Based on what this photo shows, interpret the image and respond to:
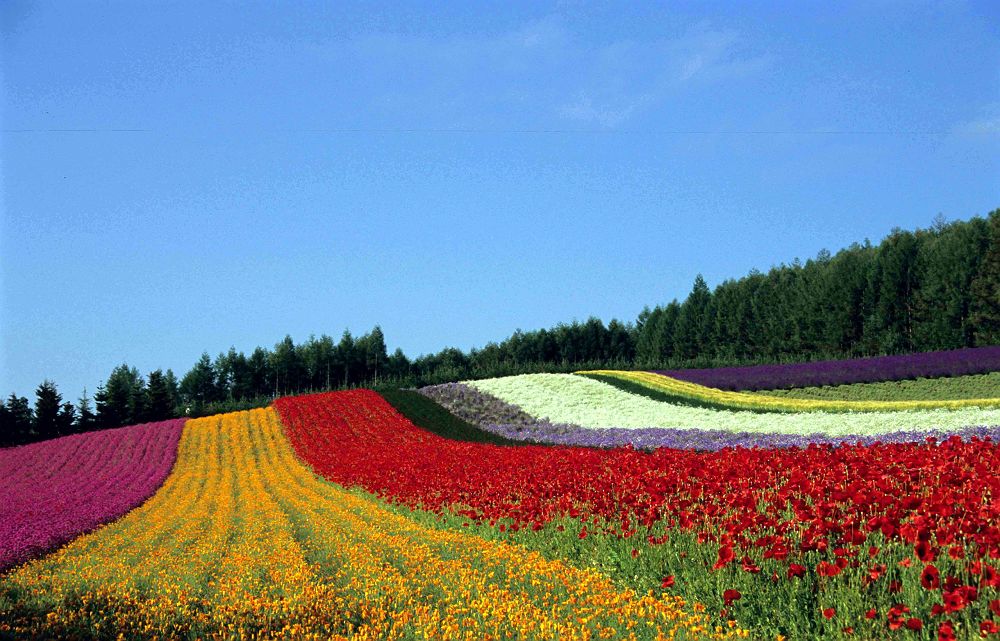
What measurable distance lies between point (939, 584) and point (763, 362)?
57680 millimetres

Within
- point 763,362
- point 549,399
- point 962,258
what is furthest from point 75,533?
point 962,258

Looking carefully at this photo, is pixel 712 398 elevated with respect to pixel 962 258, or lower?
lower

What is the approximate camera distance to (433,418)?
3972 centimetres

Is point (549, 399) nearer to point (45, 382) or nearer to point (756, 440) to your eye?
point (756, 440)

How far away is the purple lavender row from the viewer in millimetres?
19688

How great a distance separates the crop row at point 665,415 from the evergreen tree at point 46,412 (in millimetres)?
32243

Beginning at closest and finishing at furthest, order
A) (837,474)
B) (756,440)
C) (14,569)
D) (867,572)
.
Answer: (867,572)
(837,474)
(14,569)
(756,440)

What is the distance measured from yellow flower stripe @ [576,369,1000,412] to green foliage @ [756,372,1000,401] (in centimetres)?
301

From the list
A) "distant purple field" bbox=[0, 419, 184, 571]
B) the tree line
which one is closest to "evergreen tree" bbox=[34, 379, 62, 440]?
the tree line

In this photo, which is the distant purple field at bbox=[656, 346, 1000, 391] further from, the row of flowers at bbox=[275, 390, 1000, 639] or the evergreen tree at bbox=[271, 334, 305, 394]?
the evergreen tree at bbox=[271, 334, 305, 394]

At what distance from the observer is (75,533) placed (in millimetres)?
16203

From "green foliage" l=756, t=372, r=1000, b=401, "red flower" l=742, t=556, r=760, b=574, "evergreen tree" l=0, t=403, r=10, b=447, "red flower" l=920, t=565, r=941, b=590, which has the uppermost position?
"evergreen tree" l=0, t=403, r=10, b=447

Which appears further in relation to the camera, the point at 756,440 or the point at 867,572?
the point at 756,440

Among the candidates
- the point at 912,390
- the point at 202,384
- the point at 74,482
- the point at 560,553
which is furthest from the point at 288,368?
the point at 560,553
